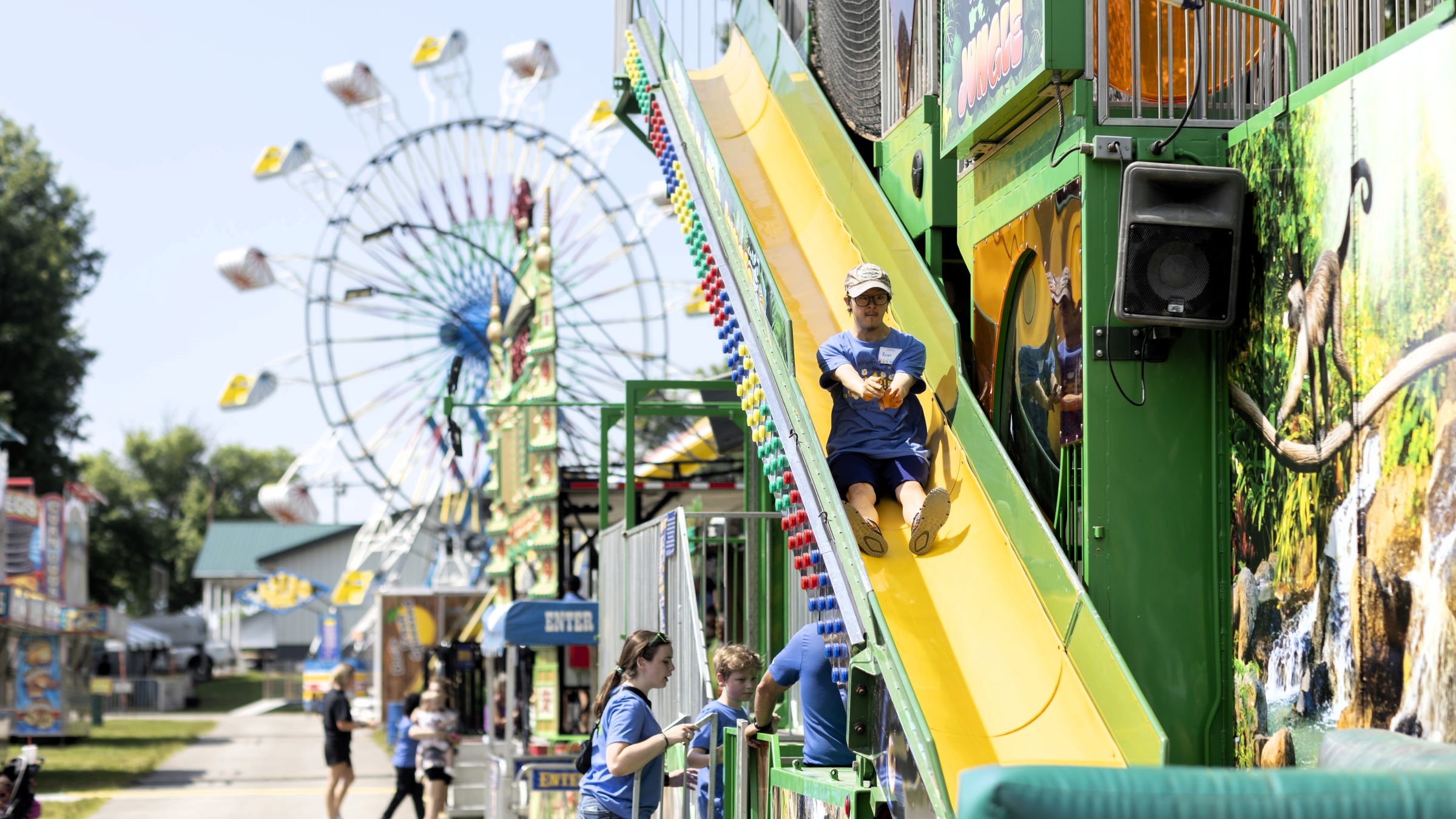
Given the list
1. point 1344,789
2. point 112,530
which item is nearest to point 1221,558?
point 1344,789

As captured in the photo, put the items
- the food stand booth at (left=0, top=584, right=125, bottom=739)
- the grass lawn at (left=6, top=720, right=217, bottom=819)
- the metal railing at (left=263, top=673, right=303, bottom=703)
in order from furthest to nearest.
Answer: the metal railing at (left=263, top=673, right=303, bottom=703) < the food stand booth at (left=0, top=584, right=125, bottom=739) < the grass lawn at (left=6, top=720, right=217, bottom=819)

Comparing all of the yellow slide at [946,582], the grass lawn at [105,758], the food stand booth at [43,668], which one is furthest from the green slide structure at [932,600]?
the food stand booth at [43,668]

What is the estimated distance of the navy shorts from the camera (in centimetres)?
754

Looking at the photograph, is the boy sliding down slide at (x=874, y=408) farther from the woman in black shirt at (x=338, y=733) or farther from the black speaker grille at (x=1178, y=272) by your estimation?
the woman in black shirt at (x=338, y=733)

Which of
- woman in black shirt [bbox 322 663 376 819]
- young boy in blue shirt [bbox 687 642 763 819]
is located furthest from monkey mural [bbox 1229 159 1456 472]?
woman in black shirt [bbox 322 663 376 819]

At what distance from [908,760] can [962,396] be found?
3.06 m

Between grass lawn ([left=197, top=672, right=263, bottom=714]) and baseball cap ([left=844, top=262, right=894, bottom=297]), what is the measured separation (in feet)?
130

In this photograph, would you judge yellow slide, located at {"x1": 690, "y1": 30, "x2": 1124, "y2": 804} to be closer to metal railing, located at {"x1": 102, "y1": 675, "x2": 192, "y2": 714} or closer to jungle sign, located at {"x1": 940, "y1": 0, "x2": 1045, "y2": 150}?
jungle sign, located at {"x1": 940, "y1": 0, "x2": 1045, "y2": 150}

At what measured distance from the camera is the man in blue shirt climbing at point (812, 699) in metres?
6.51

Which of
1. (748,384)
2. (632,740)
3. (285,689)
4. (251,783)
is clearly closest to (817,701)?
(632,740)

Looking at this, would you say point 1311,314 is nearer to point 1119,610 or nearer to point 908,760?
point 1119,610

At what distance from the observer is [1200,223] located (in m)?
6.65

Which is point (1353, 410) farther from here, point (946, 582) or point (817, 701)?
point (817, 701)

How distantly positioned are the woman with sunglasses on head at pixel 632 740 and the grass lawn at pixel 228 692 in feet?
132
